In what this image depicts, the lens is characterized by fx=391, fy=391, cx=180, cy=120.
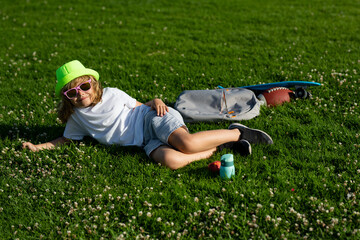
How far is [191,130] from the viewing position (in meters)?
7.27

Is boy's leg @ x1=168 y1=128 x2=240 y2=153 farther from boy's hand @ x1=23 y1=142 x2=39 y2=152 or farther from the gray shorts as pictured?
boy's hand @ x1=23 y1=142 x2=39 y2=152

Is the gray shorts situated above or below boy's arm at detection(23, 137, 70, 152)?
above

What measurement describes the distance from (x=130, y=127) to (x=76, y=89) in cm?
110

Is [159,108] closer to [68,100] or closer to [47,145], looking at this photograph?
[68,100]

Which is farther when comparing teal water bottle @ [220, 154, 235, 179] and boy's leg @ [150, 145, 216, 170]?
boy's leg @ [150, 145, 216, 170]

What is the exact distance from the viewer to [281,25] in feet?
41.7

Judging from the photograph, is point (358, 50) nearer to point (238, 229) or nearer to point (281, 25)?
point (281, 25)

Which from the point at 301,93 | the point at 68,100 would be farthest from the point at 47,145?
the point at 301,93

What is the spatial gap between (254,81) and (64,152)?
15.0 ft

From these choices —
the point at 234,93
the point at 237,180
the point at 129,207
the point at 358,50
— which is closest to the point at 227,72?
the point at 234,93

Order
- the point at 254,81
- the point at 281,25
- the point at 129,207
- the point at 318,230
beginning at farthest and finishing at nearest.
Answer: the point at 281,25 < the point at 254,81 < the point at 129,207 < the point at 318,230

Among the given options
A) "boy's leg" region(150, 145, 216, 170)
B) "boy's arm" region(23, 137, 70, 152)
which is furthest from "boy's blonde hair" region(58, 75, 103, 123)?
"boy's leg" region(150, 145, 216, 170)

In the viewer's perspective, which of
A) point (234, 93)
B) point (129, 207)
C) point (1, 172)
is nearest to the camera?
point (129, 207)

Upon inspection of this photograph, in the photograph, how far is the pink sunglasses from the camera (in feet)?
20.9
